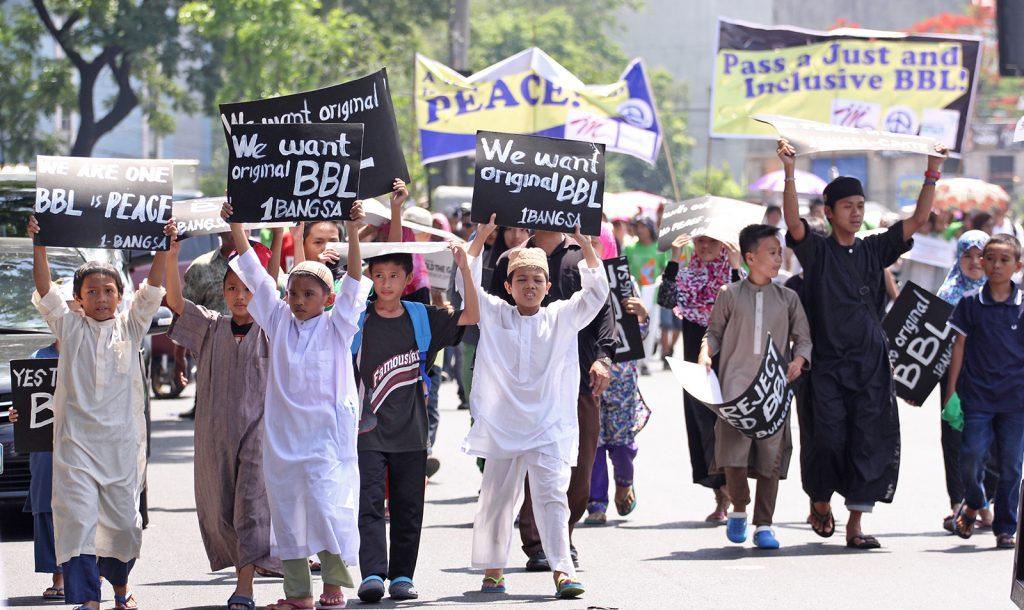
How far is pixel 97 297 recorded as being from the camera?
739cm

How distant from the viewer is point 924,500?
1125cm

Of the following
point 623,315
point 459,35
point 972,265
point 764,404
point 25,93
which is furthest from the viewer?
point 25,93

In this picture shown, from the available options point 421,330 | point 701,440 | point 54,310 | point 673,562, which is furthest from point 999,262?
point 54,310

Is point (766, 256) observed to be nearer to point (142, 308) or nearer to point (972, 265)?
point (972, 265)

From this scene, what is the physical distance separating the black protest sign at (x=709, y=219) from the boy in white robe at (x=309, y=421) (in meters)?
3.31

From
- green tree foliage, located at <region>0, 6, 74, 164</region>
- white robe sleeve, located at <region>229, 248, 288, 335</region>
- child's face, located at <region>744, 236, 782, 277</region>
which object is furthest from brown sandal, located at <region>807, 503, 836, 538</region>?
green tree foliage, located at <region>0, 6, 74, 164</region>

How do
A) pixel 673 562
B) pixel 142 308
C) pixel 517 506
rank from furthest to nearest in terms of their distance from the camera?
1. pixel 673 562
2. pixel 517 506
3. pixel 142 308

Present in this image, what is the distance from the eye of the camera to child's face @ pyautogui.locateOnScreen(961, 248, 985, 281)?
416 inches

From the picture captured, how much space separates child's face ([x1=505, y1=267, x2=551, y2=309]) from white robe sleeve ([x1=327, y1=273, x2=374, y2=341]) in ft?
3.16

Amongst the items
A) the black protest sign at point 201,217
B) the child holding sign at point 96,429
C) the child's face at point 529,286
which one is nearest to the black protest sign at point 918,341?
the child's face at point 529,286

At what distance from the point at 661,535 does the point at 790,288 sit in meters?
1.62

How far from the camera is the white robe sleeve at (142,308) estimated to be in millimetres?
7441

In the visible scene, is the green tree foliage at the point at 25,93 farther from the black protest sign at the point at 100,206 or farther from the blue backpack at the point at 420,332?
the blue backpack at the point at 420,332

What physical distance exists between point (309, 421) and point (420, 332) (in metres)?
0.92
